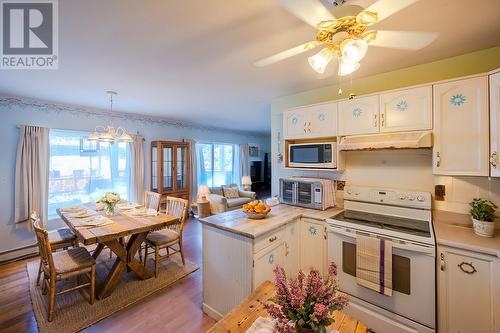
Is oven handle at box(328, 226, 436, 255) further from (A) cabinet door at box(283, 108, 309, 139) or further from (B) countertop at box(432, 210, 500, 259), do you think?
(A) cabinet door at box(283, 108, 309, 139)

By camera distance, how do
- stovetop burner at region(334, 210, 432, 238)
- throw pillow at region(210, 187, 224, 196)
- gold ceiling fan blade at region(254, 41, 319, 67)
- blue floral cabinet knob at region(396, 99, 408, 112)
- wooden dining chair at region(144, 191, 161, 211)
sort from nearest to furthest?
gold ceiling fan blade at region(254, 41, 319, 67), stovetop burner at region(334, 210, 432, 238), blue floral cabinet knob at region(396, 99, 408, 112), wooden dining chair at region(144, 191, 161, 211), throw pillow at region(210, 187, 224, 196)

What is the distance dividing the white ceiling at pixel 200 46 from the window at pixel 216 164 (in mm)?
3206

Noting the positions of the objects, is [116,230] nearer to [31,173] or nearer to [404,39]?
[31,173]

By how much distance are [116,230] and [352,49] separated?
2.49 metres

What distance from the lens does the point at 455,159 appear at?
5.87 feet

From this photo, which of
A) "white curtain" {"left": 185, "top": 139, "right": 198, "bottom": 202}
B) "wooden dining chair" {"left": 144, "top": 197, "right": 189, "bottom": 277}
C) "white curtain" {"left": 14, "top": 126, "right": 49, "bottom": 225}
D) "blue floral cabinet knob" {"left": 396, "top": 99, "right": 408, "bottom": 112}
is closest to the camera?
"blue floral cabinet knob" {"left": 396, "top": 99, "right": 408, "bottom": 112}

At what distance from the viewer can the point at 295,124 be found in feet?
9.14

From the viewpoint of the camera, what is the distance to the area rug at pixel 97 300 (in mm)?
1903

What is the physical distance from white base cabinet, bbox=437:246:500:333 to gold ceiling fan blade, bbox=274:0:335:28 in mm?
1764

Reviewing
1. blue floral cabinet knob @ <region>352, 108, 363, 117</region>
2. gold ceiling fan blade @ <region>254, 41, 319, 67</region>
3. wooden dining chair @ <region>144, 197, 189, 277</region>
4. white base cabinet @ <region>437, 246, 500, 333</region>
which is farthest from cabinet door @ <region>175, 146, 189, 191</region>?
white base cabinet @ <region>437, 246, 500, 333</region>

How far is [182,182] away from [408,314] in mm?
4645

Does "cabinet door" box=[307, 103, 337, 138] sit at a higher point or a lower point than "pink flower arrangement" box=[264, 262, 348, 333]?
higher

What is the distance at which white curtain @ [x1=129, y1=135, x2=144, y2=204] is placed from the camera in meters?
4.42

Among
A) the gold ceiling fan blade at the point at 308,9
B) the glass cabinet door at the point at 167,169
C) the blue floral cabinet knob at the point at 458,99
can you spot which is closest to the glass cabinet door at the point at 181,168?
the glass cabinet door at the point at 167,169
